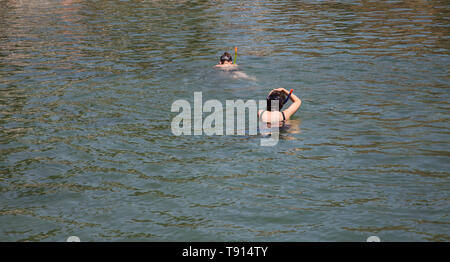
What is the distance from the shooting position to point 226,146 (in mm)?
10156

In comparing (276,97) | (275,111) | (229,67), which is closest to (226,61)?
(229,67)

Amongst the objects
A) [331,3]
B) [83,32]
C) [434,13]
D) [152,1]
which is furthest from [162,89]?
[152,1]

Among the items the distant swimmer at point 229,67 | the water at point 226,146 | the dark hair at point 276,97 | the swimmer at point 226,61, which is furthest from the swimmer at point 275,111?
the swimmer at point 226,61

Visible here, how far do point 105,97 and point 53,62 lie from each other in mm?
6222

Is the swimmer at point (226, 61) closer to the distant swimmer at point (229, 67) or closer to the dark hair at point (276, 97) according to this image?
the distant swimmer at point (229, 67)

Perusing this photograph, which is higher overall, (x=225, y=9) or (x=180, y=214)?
(x=225, y=9)

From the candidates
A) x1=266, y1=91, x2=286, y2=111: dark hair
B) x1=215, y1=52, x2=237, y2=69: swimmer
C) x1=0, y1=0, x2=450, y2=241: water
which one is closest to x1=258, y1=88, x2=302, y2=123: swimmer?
x1=266, y1=91, x2=286, y2=111: dark hair

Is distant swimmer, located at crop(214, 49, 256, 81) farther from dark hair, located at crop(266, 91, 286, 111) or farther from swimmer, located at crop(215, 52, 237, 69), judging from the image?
dark hair, located at crop(266, 91, 286, 111)

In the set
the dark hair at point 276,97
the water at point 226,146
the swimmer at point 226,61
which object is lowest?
the water at point 226,146

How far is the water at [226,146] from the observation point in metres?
7.18

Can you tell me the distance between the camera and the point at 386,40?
21.1m

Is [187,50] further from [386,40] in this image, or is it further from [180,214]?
[180,214]

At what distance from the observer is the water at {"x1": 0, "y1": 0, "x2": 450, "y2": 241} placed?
23.6 feet

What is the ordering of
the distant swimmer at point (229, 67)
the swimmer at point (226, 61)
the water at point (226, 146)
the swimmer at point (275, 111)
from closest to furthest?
the water at point (226, 146) < the swimmer at point (275, 111) < the distant swimmer at point (229, 67) < the swimmer at point (226, 61)
